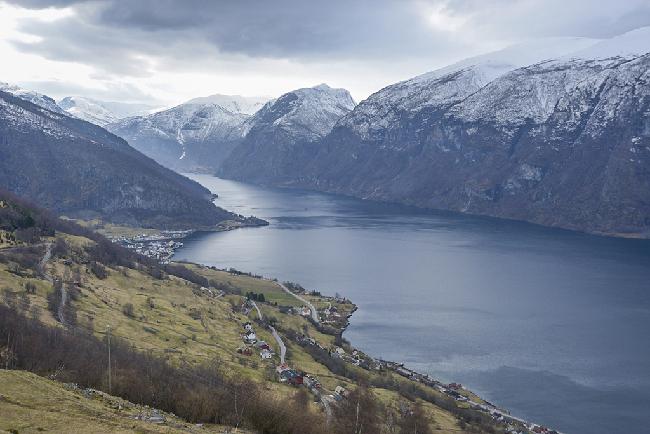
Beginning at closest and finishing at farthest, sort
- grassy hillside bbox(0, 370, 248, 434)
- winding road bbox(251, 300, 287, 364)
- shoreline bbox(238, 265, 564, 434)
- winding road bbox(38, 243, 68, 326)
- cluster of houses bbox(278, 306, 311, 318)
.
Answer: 1. grassy hillside bbox(0, 370, 248, 434)
2. winding road bbox(38, 243, 68, 326)
3. shoreline bbox(238, 265, 564, 434)
4. winding road bbox(251, 300, 287, 364)
5. cluster of houses bbox(278, 306, 311, 318)

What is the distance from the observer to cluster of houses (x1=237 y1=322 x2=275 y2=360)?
8461 centimetres

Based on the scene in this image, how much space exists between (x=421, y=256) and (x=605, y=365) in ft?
327

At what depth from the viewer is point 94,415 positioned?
1273 inches

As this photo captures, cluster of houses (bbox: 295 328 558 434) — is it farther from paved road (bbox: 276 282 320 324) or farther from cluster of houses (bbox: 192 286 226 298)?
cluster of houses (bbox: 192 286 226 298)

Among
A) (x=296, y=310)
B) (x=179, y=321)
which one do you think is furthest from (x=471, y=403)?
(x=296, y=310)

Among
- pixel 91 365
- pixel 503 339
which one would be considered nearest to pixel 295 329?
pixel 503 339

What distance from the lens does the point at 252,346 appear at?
291ft

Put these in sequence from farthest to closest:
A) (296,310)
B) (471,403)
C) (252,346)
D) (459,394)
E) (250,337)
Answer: (296,310), (250,337), (252,346), (459,394), (471,403)

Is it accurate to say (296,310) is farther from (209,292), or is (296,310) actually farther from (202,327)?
(202,327)

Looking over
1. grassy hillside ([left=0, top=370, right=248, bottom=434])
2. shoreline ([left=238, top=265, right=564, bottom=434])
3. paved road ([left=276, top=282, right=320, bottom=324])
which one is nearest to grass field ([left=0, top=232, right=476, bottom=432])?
paved road ([left=276, top=282, right=320, bottom=324])

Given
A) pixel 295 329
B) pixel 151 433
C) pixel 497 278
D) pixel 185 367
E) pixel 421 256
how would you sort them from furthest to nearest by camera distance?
1. pixel 421 256
2. pixel 497 278
3. pixel 295 329
4. pixel 185 367
5. pixel 151 433

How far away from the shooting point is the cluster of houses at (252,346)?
278 ft

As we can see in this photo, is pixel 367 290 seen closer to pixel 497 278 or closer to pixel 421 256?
pixel 497 278

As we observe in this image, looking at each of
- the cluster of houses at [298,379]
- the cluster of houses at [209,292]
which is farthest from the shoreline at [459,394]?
the cluster of houses at [209,292]
